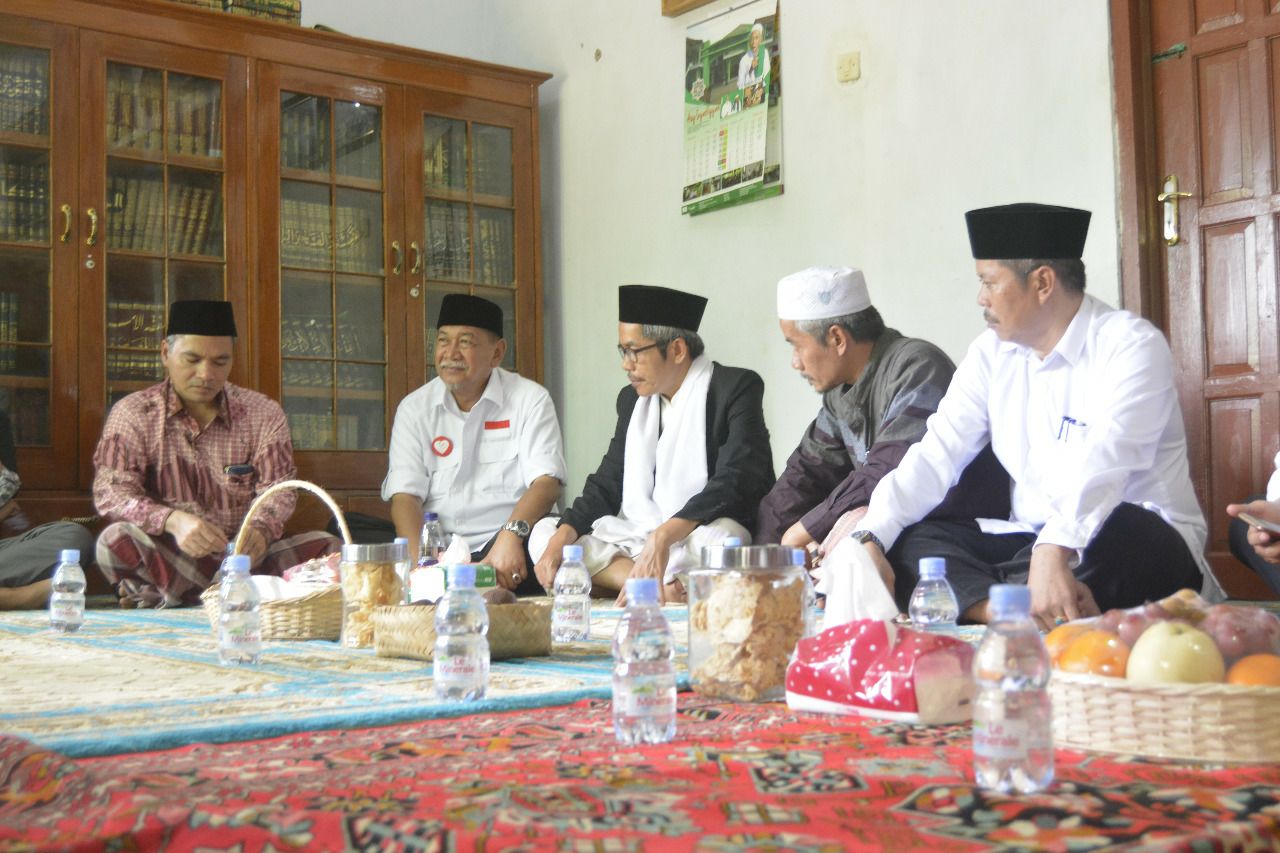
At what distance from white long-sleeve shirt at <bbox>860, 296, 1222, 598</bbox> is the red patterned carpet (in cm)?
133

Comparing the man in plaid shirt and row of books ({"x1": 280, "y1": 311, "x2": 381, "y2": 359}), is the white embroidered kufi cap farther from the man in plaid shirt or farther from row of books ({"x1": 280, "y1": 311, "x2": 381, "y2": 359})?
row of books ({"x1": 280, "y1": 311, "x2": 381, "y2": 359})

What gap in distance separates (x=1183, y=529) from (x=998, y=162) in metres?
1.97

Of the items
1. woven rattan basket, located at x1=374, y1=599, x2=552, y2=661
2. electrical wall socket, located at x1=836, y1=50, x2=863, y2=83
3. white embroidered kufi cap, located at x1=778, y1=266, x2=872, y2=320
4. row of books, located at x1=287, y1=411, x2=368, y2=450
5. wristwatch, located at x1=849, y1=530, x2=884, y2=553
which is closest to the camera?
woven rattan basket, located at x1=374, y1=599, x2=552, y2=661

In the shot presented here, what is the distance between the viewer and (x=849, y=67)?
4973 millimetres

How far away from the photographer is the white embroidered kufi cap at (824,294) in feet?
11.9

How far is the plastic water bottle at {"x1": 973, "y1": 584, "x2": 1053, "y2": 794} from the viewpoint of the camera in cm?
118

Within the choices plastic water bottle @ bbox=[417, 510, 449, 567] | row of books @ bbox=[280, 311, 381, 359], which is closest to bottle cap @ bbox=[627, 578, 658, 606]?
plastic water bottle @ bbox=[417, 510, 449, 567]

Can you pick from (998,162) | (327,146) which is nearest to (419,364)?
(327,146)

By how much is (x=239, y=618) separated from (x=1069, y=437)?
179 centimetres

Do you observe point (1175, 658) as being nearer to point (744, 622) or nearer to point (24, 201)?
point (744, 622)

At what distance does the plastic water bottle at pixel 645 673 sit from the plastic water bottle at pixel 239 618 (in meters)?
1.10

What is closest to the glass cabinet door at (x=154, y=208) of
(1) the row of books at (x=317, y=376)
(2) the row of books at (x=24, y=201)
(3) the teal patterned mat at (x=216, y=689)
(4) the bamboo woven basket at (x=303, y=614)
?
(2) the row of books at (x=24, y=201)

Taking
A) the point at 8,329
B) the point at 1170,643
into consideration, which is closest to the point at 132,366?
the point at 8,329

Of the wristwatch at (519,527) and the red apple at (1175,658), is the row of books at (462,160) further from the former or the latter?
the red apple at (1175,658)
